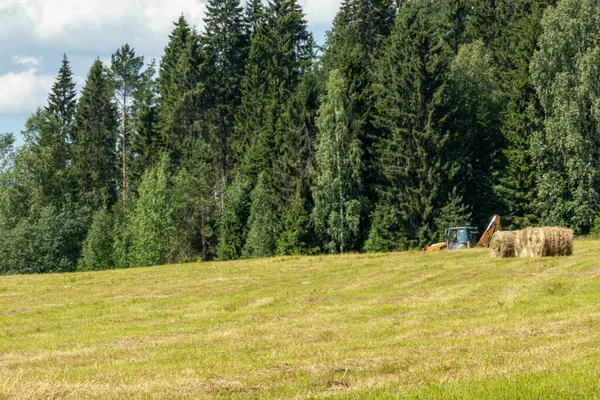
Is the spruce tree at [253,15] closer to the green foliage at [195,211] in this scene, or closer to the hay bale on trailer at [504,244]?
the green foliage at [195,211]

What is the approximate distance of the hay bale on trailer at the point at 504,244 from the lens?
1321 inches

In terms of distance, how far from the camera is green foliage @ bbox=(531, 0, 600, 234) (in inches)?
2259

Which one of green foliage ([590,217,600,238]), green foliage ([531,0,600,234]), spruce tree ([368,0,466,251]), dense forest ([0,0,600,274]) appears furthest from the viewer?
spruce tree ([368,0,466,251])

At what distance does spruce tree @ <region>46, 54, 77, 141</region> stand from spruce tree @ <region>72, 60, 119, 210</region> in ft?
27.6

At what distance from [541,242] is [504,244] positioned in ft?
5.89

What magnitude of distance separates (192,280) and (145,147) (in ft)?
196

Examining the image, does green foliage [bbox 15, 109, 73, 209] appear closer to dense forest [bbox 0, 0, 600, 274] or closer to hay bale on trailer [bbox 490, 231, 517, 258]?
dense forest [bbox 0, 0, 600, 274]

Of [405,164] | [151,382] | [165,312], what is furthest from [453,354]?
[405,164]

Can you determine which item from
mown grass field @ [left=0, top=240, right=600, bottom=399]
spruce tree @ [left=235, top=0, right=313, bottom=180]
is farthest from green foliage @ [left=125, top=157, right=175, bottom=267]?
mown grass field @ [left=0, top=240, right=600, bottom=399]

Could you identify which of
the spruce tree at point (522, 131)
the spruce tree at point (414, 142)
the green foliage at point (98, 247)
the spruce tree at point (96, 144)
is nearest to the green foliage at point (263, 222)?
the spruce tree at point (414, 142)

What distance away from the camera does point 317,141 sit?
233 ft

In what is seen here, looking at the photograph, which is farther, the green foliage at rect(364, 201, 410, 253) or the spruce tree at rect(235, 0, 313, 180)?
the spruce tree at rect(235, 0, 313, 180)

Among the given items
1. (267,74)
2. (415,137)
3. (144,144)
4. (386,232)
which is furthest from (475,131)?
(144,144)

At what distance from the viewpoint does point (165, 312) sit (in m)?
26.3
